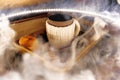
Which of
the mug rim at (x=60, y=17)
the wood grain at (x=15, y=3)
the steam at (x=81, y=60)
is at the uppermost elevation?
the wood grain at (x=15, y=3)

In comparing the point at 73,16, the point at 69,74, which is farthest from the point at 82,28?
the point at 69,74

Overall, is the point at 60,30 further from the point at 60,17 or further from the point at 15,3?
Result: the point at 15,3

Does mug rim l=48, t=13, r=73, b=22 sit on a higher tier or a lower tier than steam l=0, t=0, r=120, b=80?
higher

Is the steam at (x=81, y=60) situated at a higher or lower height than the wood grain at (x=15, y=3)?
lower

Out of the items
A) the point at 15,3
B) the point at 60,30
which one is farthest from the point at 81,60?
the point at 15,3

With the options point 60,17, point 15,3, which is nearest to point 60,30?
point 60,17

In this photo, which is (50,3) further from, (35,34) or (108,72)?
(108,72)

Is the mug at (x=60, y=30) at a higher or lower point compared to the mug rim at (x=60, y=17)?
lower

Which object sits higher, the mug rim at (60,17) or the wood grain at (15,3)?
the wood grain at (15,3)

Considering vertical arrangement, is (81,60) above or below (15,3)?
below
